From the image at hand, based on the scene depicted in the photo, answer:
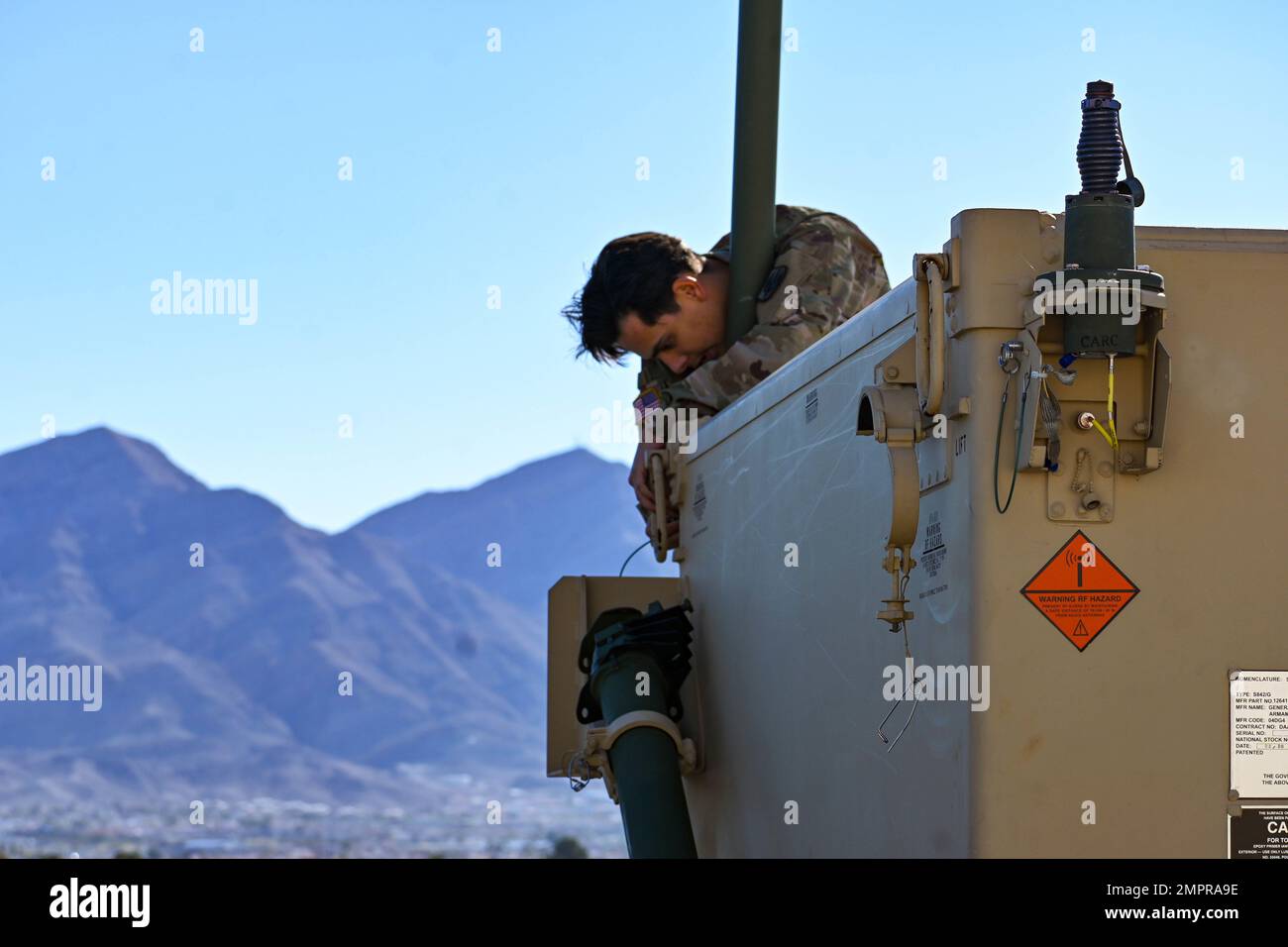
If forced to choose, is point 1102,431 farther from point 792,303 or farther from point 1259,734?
point 792,303

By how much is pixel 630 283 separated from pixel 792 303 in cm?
63

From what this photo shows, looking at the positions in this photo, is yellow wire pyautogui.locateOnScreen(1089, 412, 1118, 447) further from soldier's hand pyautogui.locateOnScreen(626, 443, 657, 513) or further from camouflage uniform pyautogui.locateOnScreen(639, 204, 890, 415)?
soldier's hand pyautogui.locateOnScreen(626, 443, 657, 513)

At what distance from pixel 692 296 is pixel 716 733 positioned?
185cm

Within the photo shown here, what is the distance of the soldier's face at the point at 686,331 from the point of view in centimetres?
721

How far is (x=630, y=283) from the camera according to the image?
712 centimetres

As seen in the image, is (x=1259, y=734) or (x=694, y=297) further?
(x=694, y=297)

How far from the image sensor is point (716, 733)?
6.16m

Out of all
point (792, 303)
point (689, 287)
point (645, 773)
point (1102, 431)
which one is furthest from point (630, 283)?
point (1102, 431)

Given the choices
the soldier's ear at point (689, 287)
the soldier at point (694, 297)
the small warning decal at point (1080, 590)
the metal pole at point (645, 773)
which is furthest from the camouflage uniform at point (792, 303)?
the small warning decal at point (1080, 590)

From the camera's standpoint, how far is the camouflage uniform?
6.63 meters

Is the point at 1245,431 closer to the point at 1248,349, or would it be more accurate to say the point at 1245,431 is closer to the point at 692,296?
the point at 1248,349

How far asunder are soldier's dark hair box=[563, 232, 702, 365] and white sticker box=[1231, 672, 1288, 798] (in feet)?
12.4

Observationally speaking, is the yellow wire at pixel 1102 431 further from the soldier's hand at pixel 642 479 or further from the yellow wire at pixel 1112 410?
the soldier's hand at pixel 642 479

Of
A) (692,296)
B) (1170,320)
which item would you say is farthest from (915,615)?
(692,296)
